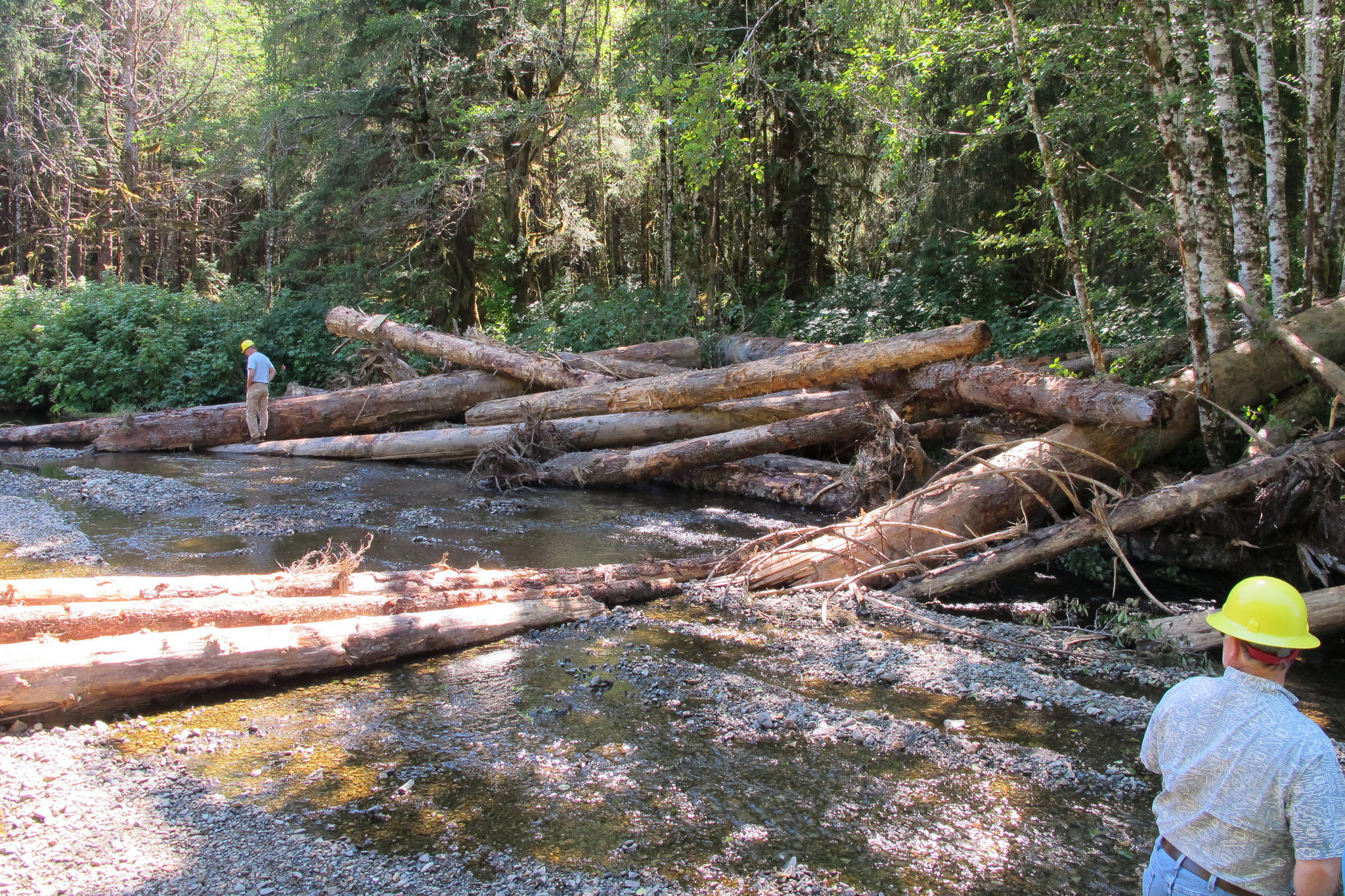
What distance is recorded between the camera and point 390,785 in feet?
13.4

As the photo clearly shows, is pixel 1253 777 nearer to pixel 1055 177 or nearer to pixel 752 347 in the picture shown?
pixel 1055 177

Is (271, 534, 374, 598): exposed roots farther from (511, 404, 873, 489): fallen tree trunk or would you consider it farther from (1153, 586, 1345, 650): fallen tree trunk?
(511, 404, 873, 489): fallen tree trunk

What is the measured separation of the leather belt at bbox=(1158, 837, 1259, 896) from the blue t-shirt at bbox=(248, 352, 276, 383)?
14.3 meters

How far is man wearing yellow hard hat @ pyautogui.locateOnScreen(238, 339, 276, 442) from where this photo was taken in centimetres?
1412

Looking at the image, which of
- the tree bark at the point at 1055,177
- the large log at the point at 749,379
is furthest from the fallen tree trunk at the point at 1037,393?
the tree bark at the point at 1055,177

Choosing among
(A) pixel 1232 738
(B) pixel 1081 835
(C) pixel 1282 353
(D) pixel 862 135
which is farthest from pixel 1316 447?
(D) pixel 862 135

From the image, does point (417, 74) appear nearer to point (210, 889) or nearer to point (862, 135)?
point (862, 135)

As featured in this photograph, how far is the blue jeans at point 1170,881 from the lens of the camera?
92.5 inches

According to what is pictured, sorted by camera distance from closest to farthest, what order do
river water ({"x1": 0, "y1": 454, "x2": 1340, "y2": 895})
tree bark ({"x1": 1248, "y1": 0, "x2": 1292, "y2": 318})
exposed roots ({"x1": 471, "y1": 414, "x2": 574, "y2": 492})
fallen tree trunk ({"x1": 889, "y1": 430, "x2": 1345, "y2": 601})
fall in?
river water ({"x1": 0, "y1": 454, "x2": 1340, "y2": 895}), fallen tree trunk ({"x1": 889, "y1": 430, "x2": 1345, "y2": 601}), tree bark ({"x1": 1248, "y1": 0, "x2": 1292, "y2": 318}), exposed roots ({"x1": 471, "y1": 414, "x2": 574, "y2": 492})

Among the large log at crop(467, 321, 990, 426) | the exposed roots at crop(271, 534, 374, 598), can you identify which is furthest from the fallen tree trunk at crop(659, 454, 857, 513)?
the exposed roots at crop(271, 534, 374, 598)

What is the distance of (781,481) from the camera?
37.3 ft

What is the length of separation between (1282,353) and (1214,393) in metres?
1.02

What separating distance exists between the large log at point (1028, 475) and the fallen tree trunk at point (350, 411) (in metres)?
9.02

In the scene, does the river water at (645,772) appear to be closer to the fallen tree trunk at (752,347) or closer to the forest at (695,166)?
the forest at (695,166)
